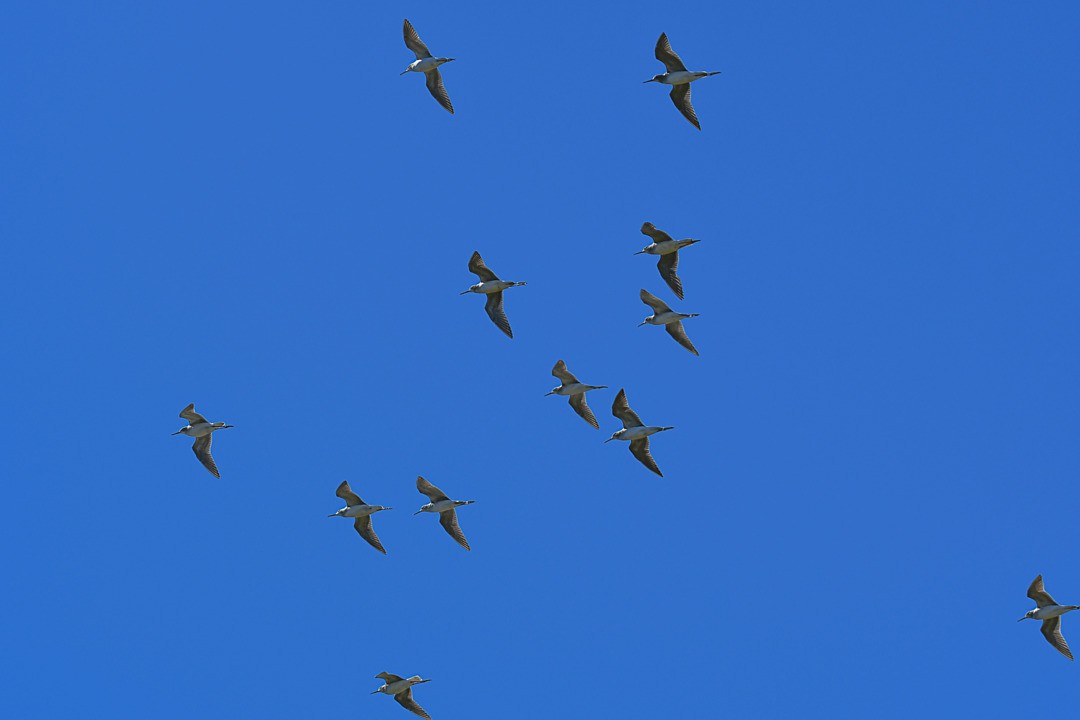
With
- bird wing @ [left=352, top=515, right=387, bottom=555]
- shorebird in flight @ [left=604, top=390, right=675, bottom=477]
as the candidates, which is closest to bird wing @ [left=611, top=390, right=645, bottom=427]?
shorebird in flight @ [left=604, top=390, right=675, bottom=477]

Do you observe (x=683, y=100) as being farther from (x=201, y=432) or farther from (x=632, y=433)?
(x=201, y=432)

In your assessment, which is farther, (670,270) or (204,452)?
(204,452)

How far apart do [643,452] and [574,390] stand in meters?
2.88

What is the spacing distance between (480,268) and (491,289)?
0.77 m

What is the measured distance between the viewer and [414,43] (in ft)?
221

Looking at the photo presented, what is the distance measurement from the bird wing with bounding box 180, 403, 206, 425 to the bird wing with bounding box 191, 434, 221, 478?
1.21 m

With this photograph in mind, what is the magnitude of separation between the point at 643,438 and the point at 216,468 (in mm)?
13410

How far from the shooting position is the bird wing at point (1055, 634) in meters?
68.1

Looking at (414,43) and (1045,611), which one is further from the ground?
(414,43)

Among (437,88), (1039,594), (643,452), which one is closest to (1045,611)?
(1039,594)

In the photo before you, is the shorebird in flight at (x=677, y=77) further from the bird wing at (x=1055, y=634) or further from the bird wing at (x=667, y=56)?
the bird wing at (x=1055, y=634)

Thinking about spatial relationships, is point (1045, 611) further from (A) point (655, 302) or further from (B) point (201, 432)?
(B) point (201, 432)

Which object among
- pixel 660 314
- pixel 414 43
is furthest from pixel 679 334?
pixel 414 43

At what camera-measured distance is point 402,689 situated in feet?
224
